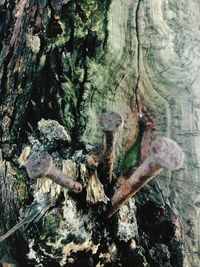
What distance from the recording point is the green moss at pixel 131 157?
1298 mm

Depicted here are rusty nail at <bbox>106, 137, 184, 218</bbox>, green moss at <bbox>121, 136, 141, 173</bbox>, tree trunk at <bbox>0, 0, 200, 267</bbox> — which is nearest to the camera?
rusty nail at <bbox>106, 137, 184, 218</bbox>

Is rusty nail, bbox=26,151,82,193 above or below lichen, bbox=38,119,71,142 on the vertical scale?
below

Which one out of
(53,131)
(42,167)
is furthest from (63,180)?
(53,131)

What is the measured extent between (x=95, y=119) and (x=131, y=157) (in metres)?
0.15

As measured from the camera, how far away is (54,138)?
1258 mm

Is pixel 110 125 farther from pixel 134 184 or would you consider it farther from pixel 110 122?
pixel 134 184

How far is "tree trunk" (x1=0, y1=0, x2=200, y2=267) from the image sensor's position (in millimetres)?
1163

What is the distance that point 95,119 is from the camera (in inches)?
53.2

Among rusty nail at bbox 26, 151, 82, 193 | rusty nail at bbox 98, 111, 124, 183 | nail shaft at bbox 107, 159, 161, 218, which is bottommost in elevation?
nail shaft at bbox 107, 159, 161, 218

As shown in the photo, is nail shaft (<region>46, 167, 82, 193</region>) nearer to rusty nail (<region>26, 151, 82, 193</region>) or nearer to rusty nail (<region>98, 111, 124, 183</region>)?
rusty nail (<region>26, 151, 82, 193</region>)

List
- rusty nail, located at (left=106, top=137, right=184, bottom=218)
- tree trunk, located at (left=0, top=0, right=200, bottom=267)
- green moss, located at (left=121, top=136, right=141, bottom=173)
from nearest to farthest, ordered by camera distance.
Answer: rusty nail, located at (left=106, top=137, right=184, bottom=218) → tree trunk, located at (left=0, top=0, right=200, bottom=267) → green moss, located at (left=121, top=136, right=141, bottom=173)

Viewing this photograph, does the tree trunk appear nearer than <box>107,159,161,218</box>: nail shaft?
No

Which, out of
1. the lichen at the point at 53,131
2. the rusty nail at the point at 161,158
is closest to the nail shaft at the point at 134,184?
the rusty nail at the point at 161,158

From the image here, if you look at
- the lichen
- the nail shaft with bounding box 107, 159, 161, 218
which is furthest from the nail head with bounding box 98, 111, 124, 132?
the lichen
